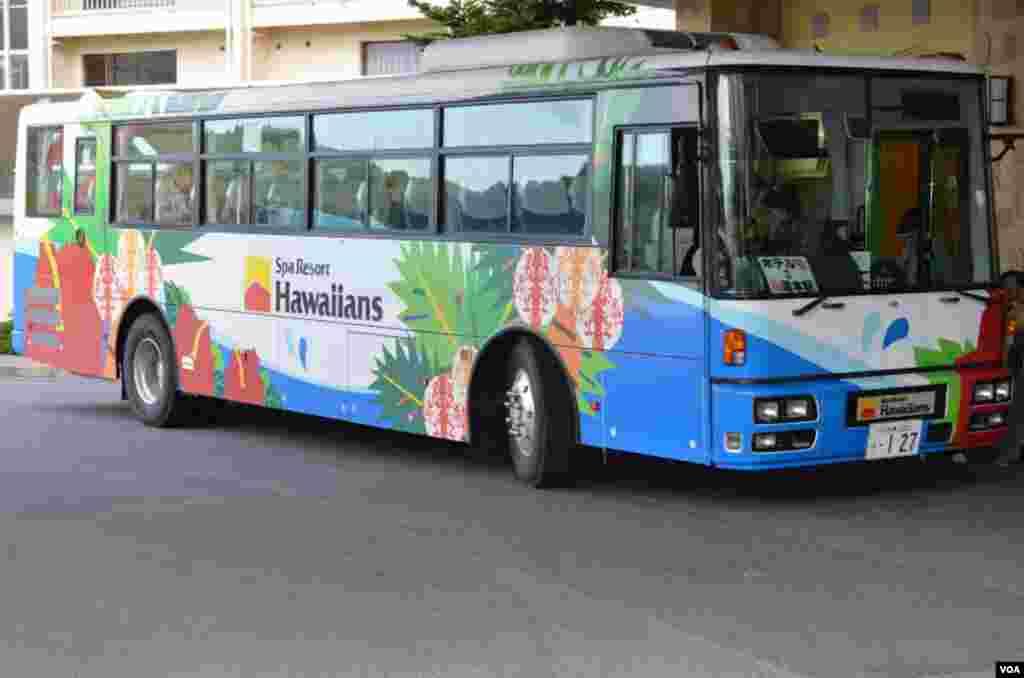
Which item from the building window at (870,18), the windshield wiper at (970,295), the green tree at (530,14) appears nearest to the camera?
the windshield wiper at (970,295)

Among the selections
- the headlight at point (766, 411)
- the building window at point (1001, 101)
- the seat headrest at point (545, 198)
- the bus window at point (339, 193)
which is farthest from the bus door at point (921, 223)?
the building window at point (1001, 101)

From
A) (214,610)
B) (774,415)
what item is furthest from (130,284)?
(214,610)

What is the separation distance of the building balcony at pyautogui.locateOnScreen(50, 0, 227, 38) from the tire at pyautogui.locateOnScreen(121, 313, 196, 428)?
26882mm

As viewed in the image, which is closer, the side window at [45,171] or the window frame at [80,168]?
the window frame at [80,168]

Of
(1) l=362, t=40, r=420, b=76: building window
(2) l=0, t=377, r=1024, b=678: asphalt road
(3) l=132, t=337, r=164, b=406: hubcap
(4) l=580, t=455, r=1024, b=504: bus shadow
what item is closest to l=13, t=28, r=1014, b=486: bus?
(4) l=580, t=455, r=1024, b=504: bus shadow

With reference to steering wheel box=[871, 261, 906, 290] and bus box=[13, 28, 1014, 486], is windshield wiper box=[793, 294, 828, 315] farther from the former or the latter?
steering wheel box=[871, 261, 906, 290]

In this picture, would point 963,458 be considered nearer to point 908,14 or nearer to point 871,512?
point 871,512

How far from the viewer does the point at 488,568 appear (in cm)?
1027

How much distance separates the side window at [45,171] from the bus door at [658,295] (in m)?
8.11

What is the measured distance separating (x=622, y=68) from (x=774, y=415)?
94.4 inches

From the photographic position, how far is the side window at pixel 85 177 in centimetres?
1867

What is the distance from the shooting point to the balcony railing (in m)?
46.3

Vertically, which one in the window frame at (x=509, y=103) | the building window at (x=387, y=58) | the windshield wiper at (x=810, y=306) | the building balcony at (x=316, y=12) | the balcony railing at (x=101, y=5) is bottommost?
the windshield wiper at (x=810, y=306)

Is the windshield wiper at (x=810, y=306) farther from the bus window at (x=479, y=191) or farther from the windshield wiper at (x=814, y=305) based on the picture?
the bus window at (x=479, y=191)
